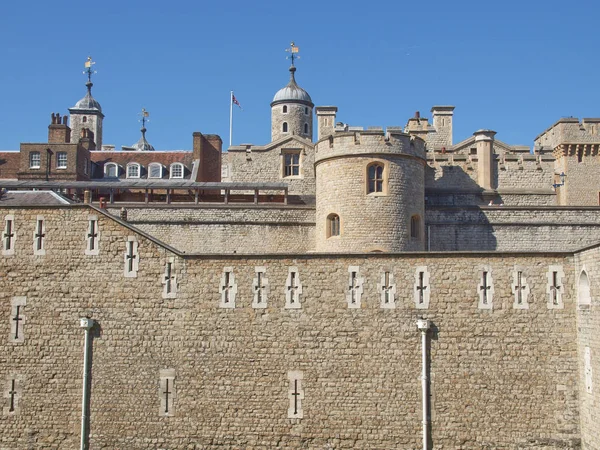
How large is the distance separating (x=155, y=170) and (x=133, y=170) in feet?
4.35

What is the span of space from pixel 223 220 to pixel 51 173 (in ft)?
44.1

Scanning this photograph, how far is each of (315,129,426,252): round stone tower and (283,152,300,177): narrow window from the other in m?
8.33

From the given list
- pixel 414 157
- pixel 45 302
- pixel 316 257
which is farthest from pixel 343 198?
pixel 45 302

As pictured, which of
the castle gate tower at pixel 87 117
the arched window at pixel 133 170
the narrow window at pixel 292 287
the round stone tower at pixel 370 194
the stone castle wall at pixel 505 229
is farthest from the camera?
the castle gate tower at pixel 87 117

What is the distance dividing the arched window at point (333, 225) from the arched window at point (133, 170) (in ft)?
54.9

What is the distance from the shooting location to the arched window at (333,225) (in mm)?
29266

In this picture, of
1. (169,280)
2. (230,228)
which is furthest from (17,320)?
(230,228)

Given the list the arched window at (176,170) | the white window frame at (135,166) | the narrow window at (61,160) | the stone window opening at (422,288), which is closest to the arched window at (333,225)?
the stone window opening at (422,288)

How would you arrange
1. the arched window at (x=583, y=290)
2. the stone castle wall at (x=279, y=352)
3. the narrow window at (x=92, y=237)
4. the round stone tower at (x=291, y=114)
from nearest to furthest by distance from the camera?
the arched window at (x=583, y=290) → the stone castle wall at (x=279, y=352) → the narrow window at (x=92, y=237) → the round stone tower at (x=291, y=114)

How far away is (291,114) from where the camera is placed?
5331 cm

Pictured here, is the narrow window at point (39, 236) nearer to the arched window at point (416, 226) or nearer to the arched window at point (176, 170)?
the arched window at point (416, 226)

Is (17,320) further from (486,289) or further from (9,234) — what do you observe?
(486,289)

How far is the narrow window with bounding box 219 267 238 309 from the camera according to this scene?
2119 centimetres

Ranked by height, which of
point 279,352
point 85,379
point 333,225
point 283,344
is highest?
point 333,225
